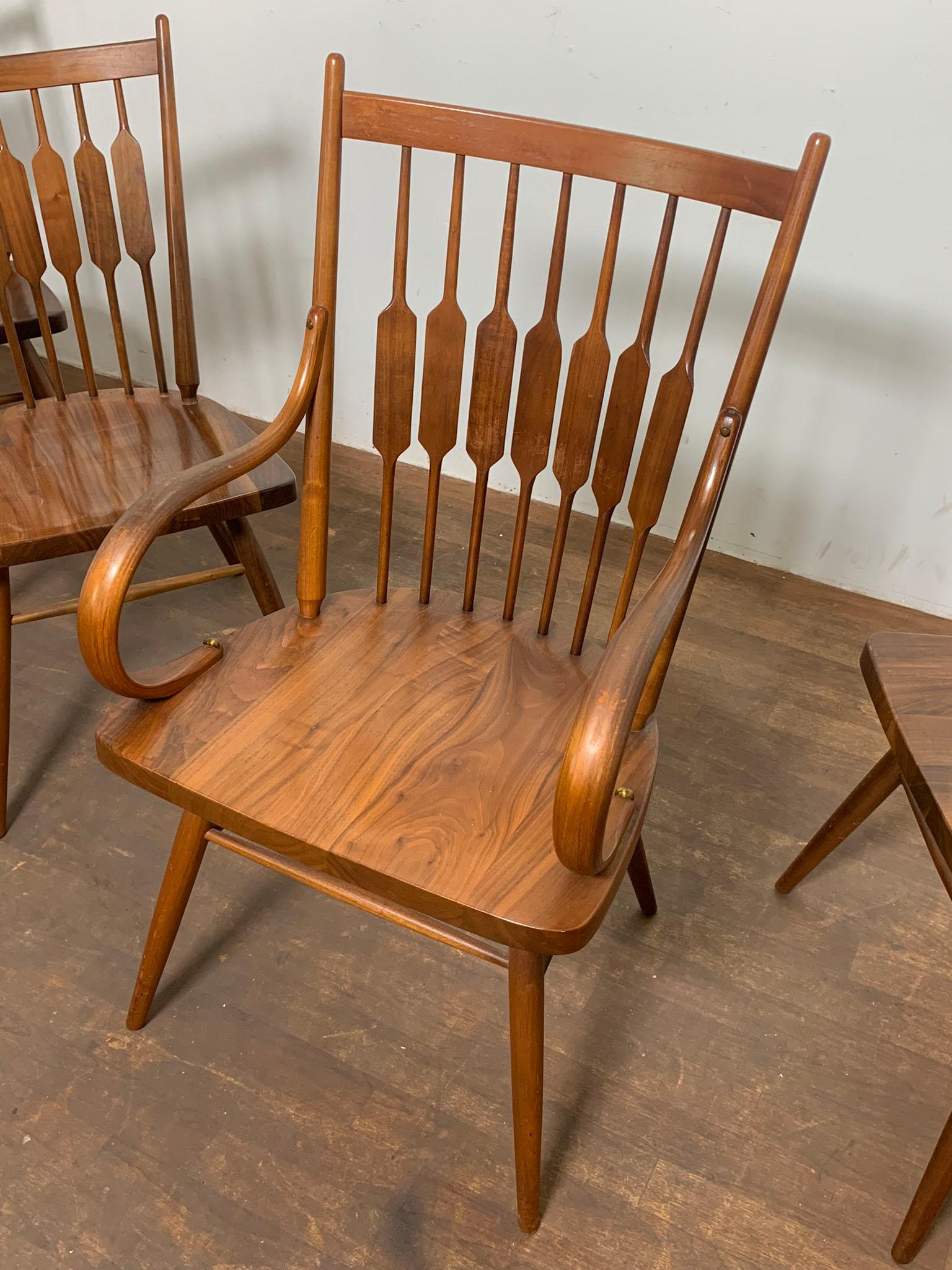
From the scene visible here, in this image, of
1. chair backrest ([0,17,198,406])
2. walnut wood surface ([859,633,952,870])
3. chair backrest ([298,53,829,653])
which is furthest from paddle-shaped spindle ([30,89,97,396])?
walnut wood surface ([859,633,952,870])

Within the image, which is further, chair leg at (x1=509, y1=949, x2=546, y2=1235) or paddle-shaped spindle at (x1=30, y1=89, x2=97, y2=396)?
paddle-shaped spindle at (x1=30, y1=89, x2=97, y2=396)

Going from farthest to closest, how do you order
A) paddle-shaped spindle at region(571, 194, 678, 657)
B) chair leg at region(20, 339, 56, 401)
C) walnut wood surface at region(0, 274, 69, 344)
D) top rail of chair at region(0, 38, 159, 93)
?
chair leg at region(20, 339, 56, 401), walnut wood surface at region(0, 274, 69, 344), top rail of chair at region(0, 38, 159, 93), paddle-shaped spindle at region(571, 194, 678, 657)

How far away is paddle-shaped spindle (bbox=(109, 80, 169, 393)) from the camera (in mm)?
1336

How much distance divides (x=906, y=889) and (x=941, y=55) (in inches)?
44.8

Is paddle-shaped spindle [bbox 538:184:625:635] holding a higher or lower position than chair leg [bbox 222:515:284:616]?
higher

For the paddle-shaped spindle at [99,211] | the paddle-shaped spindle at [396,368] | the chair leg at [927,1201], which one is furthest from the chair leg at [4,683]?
the chair leg at [927,1201]

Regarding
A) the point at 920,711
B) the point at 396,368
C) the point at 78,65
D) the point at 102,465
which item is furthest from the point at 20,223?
the point at 920,711

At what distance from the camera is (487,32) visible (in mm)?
1634

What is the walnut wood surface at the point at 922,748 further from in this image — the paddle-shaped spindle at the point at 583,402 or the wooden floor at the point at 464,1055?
the paddle-shaped spindle at the point at 583,402

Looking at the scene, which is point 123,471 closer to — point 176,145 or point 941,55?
point 176,145

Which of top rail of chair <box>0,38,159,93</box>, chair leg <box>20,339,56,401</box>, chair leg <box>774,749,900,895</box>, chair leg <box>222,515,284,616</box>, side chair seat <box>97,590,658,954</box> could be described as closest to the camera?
side chair seat <box>97,590,658,954</box>

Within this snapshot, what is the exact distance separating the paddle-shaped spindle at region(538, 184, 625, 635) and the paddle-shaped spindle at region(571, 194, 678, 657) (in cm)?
1

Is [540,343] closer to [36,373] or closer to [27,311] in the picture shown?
[27,311]

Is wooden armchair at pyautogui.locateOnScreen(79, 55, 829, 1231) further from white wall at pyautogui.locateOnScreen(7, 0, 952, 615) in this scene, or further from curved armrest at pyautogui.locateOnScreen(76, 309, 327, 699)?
white wall at pyautogui.locateOnScreen(7, 0, 952, 615)
